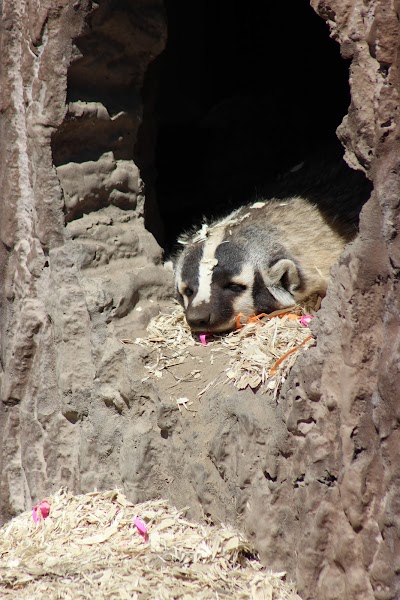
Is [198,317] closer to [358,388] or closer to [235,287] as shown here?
[235,287]

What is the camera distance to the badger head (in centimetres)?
370

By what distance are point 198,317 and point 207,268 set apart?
30cm

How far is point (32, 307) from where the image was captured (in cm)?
376

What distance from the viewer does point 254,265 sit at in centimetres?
381

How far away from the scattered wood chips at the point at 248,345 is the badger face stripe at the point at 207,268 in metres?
0.16

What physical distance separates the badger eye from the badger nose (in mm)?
203

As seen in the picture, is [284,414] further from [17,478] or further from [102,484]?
[17,478]

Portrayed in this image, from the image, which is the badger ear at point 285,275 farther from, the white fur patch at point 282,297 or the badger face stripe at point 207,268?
the badger face stripe at point 207,268

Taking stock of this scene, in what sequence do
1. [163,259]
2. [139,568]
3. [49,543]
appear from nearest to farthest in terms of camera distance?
[139,568] < [49,543] < [163,259]

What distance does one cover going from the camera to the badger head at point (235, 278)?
3.70 meters

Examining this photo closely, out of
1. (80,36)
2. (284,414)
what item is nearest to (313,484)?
(284,414)

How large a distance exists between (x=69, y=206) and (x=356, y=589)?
6.60 feet

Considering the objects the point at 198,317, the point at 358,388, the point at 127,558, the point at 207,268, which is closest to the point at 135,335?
the point at 198,317

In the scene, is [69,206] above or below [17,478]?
above
